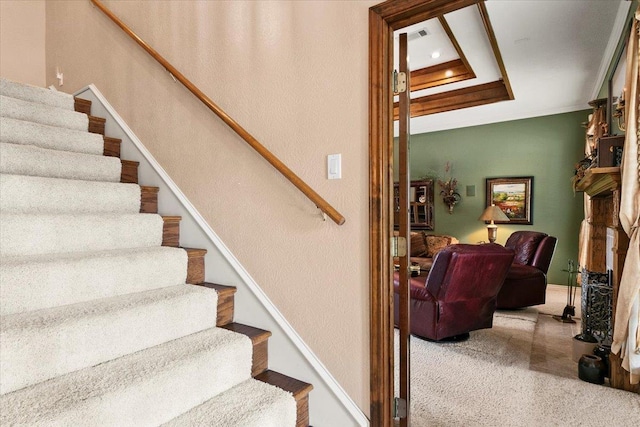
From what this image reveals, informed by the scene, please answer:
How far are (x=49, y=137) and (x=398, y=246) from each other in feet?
7.20

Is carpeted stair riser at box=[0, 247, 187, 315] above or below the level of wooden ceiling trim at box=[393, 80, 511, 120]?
below

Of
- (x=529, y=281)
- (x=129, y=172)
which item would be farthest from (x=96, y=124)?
(x=529, y=281)

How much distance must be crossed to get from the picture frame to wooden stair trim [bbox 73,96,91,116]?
5993 mm

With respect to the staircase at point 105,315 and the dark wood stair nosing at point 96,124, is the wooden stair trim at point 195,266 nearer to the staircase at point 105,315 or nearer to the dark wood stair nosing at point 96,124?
the staircase at point 105,315

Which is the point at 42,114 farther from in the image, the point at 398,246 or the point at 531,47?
the point at 531,47

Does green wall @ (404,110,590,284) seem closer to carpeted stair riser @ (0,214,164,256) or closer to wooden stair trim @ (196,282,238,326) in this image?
wooden stair trim @ (196,282,238,326)

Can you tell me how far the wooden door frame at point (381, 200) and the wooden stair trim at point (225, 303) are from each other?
760 millimetres

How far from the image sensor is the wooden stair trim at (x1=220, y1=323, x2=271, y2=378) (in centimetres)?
165

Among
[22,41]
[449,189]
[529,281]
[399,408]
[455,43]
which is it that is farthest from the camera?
[449,189]

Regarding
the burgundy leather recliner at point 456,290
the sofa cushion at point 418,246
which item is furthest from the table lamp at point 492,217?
the burgundy leather recliner at point 456,290

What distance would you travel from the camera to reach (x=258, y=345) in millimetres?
1670

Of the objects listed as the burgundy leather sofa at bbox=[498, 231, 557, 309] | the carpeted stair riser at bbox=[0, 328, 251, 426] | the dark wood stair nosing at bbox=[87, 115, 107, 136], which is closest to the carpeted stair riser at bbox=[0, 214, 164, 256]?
the carpeted stair riser at bbox=[0, 328, 251, 426]

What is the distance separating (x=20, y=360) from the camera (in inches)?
44.4

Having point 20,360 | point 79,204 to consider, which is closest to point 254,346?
point 20,360
